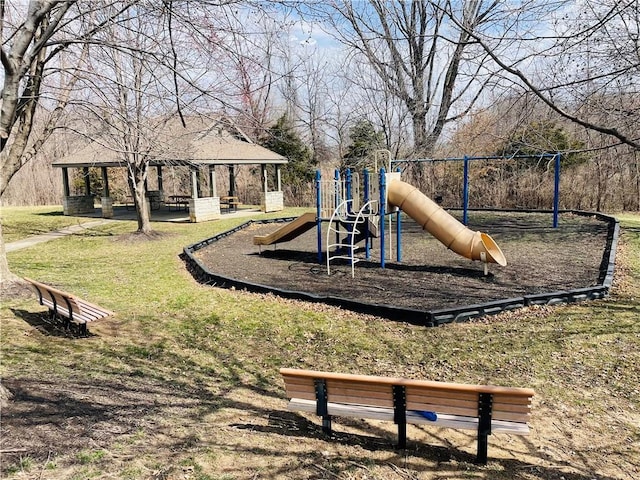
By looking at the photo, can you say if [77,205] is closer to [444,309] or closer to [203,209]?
[203,209]

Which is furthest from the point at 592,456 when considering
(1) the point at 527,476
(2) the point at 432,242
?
(2) the point at 432,242

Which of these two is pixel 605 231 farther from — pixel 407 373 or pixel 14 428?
pixel 14 428

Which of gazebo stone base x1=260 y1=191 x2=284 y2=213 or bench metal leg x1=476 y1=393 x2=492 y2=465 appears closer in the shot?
bench metal leg x1=476 y1=393 x2=492 y2=465

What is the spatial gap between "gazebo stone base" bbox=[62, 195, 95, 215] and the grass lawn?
51.2 ft

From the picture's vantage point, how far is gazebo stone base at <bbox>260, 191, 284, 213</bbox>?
21.7 m

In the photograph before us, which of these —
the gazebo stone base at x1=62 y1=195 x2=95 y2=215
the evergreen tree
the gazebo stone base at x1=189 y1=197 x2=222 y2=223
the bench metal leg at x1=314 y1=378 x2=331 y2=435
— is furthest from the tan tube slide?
the gazebo stone base at x1=62 y1=195 x2=95 y2=215

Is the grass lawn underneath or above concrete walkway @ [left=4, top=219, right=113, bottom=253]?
underneath

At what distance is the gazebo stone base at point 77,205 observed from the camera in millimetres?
21933

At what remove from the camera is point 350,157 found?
88.3 feet

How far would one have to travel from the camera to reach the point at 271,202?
22000 mm

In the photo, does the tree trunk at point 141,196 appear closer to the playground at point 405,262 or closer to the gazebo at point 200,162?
the gazebo at point 200,162

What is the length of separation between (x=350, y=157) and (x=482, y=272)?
18812 mm

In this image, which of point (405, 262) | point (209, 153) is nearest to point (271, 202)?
point (209, 153)

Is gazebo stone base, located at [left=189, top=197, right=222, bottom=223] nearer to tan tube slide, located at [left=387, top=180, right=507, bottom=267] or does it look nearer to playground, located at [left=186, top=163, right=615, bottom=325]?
playground, located at [left=186, top=163, right=615, bottom=325]
